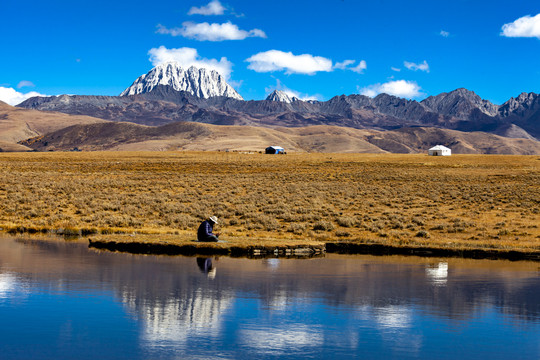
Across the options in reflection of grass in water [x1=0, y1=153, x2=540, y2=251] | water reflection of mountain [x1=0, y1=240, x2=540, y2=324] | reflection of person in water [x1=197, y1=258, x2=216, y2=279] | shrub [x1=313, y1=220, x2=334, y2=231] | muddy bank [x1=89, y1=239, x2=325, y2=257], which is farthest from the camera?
shrub [x1=313, y1=220, x2=334, y2=231]

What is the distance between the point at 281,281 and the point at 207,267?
325 cm

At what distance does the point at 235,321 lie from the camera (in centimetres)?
1306

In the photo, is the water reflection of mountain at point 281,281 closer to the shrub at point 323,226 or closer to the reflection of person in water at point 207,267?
the reflection of person in water at point 207,267

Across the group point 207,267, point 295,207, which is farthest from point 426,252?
point 295,207

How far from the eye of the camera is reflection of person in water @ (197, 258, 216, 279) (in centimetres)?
1880

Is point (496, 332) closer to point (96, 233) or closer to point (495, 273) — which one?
point (495, 273)

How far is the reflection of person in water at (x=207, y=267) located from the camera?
18797 mm

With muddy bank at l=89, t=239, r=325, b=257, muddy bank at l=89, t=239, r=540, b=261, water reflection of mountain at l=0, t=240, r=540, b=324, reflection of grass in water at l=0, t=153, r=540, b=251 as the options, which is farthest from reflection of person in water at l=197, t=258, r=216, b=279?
reflection of grass in water at l=0, t=153, r=540, b=251

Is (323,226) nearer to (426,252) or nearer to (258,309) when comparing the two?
(426,252)

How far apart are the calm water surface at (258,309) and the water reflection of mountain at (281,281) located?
1.5 inches

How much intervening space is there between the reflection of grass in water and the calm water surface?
7.30 metres

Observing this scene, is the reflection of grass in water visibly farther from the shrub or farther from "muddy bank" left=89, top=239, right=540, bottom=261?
"muddy bank" left=89, top=239, right=540, bottom=261

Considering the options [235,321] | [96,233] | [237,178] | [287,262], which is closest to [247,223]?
[96,233]

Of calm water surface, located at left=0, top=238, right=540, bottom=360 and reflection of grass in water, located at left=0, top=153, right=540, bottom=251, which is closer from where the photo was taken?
calm water surface, located at left=0, top=238, right=540, bottom=360
